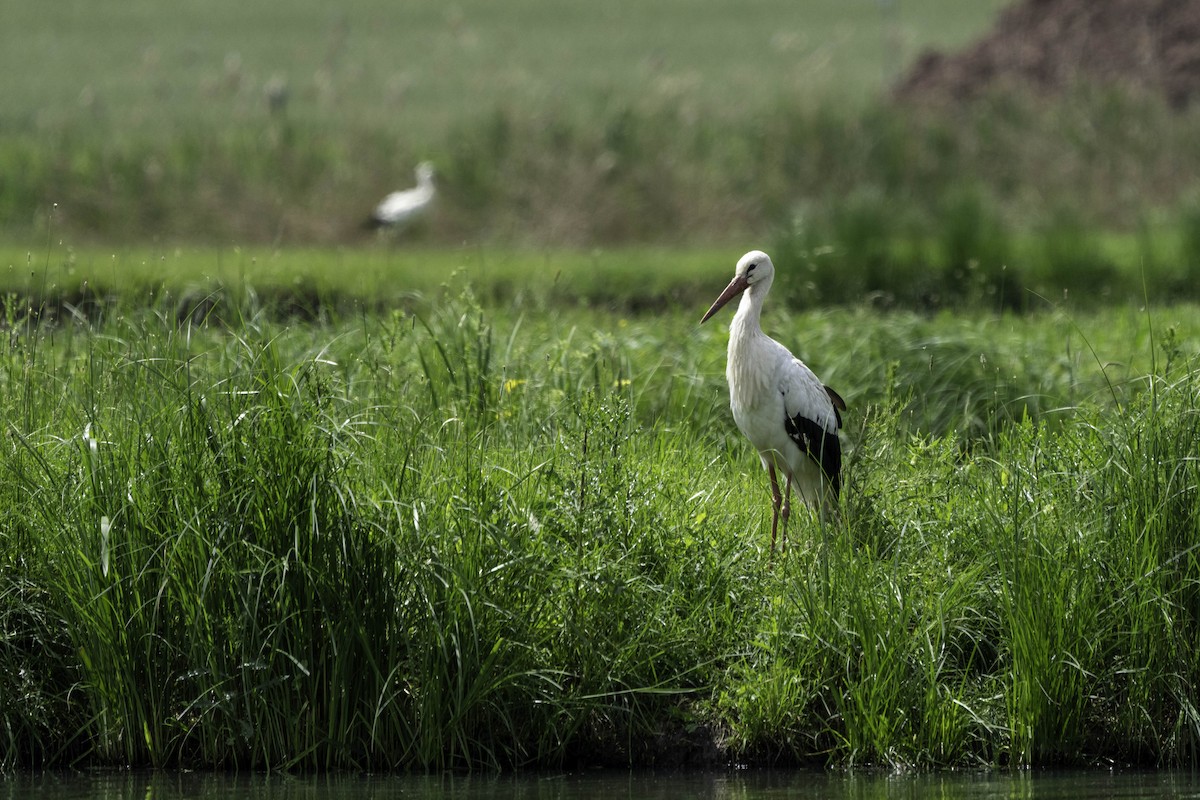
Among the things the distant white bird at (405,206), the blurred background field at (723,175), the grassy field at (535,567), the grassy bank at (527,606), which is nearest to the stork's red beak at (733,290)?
the grassy field at (535,567)

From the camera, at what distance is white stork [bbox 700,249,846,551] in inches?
287

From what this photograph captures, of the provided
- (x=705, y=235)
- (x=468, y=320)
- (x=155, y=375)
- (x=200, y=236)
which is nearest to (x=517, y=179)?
(x=705, y=235)

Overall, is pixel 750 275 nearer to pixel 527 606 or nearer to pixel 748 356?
pixel 748 356

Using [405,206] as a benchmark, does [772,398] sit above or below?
below

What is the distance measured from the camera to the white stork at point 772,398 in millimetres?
7281

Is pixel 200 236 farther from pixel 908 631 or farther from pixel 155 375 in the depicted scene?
pixel 908 631

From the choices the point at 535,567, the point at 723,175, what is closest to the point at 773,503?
the point at 535,567

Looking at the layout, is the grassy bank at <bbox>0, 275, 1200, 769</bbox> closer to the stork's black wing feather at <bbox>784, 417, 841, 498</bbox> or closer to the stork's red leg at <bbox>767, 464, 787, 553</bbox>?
the stork's red leg at <bbox>767, 464, 787, 553</bbox>

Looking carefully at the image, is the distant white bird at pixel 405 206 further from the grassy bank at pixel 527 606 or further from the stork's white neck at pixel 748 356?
the grassy bank at pixel 527 606

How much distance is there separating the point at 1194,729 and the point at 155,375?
3896 millimetres

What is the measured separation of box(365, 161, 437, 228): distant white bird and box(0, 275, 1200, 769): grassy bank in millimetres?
10161

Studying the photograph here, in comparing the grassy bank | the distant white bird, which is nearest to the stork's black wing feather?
the grassy bank

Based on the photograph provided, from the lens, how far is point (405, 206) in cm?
1642

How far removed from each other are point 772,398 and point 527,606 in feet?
6.29
